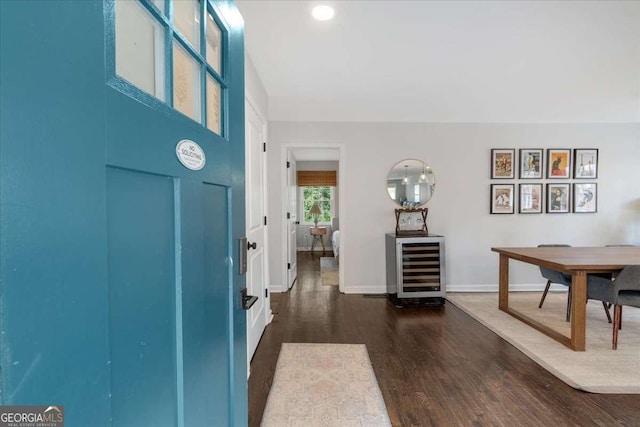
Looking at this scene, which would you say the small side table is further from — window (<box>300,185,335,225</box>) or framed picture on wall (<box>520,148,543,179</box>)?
framed picture on wall (<box>520,148,543,179</box>)

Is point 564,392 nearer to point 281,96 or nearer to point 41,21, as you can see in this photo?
point 41,21

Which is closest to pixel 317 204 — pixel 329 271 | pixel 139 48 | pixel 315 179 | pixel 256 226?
pixel 315 179

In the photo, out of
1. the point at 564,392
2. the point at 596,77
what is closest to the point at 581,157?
the point at 596,77

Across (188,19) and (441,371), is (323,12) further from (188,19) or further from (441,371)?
(441,371)

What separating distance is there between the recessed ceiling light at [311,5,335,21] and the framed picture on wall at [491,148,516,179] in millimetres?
3116

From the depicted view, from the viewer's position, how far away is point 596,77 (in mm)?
2867

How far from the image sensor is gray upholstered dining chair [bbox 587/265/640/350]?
2254 mm

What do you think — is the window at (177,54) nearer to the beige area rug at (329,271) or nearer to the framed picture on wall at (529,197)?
the beige area rug at (329,271)

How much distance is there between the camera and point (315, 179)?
739cm

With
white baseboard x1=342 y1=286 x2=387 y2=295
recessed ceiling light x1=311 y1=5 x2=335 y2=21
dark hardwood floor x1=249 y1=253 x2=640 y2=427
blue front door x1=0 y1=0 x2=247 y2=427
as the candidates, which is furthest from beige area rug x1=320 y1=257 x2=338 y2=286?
blue front door x1=0 y1=0 x2=247 y2=427

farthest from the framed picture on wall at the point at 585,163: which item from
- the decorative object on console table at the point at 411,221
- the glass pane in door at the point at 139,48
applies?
the glass pane in door at the point at 139,48

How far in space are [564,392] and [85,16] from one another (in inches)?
109

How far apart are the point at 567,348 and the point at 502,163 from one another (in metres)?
2.46

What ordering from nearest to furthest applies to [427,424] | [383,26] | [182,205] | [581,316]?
1. [182,205]
2. [427,424]
3. [383,26]
4. [581,316]
